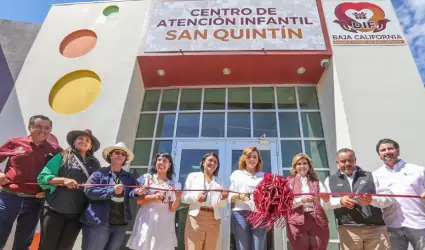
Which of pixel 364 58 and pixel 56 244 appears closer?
pixel 56 244

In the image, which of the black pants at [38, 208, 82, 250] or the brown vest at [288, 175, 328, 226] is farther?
the brown vest at [288, 175, 328, 226]

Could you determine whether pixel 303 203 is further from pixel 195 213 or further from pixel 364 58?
pixel 364 58

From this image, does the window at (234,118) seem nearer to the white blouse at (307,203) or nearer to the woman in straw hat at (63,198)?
the white blouse at (307,203)

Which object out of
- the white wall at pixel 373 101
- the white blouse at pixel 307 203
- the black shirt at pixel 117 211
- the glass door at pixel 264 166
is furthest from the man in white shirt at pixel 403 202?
Result: the black shirt at pixel 117 211

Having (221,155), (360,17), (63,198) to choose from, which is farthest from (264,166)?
(360,17)

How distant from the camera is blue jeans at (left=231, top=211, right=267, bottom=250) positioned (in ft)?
10.1

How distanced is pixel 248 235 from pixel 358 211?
1.14 meters

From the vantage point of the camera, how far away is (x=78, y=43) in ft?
21.0

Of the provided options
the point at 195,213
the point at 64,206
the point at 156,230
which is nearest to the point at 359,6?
the point at 195,213

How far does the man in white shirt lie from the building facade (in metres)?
1.58

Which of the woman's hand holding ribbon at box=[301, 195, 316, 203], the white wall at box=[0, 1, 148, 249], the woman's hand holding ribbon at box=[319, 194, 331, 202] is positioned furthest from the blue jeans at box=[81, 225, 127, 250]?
the white wall at box=[0, 1, 148, 249]

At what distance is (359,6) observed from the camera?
6.29m

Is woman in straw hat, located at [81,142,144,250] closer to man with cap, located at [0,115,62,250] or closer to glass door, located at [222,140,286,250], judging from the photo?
man with cap, located at [0,115,62,250]

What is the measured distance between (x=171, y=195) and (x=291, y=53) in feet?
12.3
